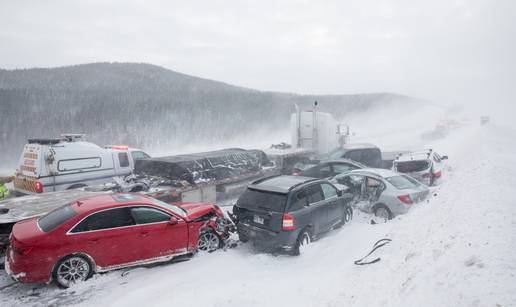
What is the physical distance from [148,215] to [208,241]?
160cm

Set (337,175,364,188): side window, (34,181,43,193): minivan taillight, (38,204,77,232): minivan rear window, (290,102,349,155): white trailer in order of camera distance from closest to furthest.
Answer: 1. (38,204,77,232): minivan rear window
2. (34,181,43,193): minivan taillight
3. (337,175,364,188): side window
4. (290,102,349,155): white trailer

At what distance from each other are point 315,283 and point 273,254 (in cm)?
192

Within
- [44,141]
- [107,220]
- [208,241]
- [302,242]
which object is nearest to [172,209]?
[208,241]

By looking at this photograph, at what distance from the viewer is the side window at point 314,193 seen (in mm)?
8070

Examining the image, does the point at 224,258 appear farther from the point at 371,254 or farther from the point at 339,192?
the point at 339,192

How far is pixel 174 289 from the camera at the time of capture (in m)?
5.88

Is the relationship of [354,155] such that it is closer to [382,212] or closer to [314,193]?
[382,212]

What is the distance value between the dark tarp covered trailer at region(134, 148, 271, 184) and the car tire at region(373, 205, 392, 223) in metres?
5.26

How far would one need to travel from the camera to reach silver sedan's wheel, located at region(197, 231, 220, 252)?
758cm

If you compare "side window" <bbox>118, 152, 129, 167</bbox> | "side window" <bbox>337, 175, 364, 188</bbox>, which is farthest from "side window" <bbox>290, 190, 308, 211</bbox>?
"side window" <bbox>118, 152, 129, 167</bbox>

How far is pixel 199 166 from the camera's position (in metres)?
11.5

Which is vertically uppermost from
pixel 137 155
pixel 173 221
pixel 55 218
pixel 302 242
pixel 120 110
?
pixel 120 110

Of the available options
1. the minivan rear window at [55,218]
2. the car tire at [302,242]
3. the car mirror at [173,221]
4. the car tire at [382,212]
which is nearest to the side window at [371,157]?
the car tire at [382,212]

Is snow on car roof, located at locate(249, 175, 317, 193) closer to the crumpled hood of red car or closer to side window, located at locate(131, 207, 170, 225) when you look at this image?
the crumpled hood of red car
